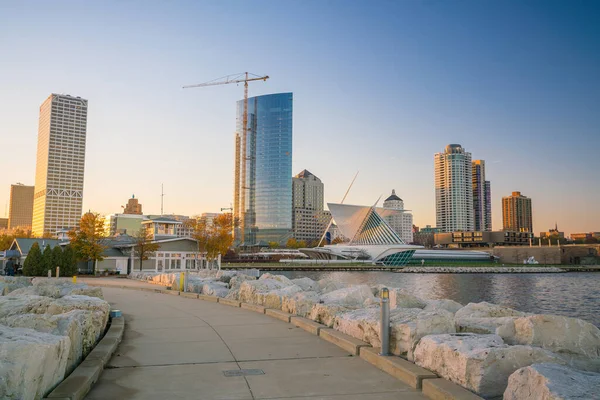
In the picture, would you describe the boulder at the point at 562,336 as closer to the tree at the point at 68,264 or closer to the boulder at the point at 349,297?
the boulder at the point at 349,297

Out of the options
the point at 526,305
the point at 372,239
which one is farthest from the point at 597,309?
the point at 372,239

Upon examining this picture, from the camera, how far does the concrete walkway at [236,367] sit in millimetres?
6520

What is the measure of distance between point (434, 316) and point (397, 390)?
1809 millimetres

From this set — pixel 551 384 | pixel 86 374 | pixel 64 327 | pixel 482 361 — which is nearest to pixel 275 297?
pixel 64 327

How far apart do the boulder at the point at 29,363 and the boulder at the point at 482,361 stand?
483 cm

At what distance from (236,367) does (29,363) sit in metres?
3.44

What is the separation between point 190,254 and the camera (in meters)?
62.6

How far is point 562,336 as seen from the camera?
795 cm

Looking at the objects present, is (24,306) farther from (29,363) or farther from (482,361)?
(482,361)

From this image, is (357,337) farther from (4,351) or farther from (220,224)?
(220,224)

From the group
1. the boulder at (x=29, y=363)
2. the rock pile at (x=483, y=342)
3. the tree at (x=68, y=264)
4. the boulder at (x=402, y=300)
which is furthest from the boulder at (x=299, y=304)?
the tree at (x=68, y=264)

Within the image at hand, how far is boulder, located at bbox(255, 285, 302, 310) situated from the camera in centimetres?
1529

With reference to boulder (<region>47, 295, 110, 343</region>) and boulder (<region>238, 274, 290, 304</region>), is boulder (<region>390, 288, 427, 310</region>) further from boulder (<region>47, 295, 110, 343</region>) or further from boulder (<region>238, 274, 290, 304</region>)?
boulder (<region>47, 295, 110, 343</region>)

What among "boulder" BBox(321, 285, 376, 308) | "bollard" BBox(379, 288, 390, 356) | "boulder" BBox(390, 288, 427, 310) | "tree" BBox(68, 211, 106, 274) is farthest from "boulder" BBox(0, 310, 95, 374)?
"tree" BBox(68, 211, 106, 274)
